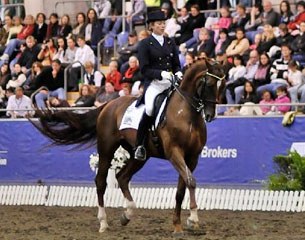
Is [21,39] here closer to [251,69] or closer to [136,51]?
[136,51]

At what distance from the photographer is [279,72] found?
22.3m

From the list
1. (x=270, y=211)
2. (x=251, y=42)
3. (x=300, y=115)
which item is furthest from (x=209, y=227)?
(x=251, y=42)

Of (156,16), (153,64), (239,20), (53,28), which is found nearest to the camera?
(156,16)

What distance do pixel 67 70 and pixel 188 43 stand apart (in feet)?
10.8

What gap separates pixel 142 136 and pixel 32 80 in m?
12.8

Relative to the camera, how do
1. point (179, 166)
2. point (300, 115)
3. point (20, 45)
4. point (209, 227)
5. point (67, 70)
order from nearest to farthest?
point (179, 166) → point (209, 227) → point (300, 115) → point (67, 70) → point (20, 45)

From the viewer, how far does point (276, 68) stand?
2244 centimetres

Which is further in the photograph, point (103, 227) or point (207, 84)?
point (103, 227)

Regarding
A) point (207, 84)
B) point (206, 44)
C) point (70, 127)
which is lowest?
point (206, 44)

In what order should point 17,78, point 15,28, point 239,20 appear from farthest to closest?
point 15,28
point 17,78
point 239,20

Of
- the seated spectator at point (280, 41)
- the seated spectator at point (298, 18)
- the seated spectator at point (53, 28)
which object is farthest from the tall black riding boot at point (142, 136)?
the seated spectator at point (53, 28)

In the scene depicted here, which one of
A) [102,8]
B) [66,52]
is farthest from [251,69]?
[102,8]

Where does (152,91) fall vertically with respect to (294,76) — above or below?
above

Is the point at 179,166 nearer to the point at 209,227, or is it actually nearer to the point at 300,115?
the point at 209,227
